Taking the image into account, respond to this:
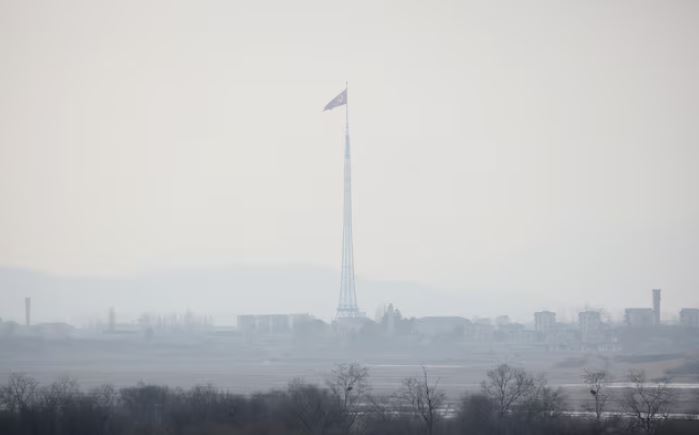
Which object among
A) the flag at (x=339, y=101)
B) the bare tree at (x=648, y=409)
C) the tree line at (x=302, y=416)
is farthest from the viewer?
the flag at (x=339, y=101)

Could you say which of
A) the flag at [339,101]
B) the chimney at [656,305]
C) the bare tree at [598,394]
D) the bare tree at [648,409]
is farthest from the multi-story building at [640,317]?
the bare tree at [648,409]

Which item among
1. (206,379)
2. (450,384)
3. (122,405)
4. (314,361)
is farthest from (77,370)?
(122,405)

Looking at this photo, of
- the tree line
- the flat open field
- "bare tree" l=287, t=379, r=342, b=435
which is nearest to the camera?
the tree line

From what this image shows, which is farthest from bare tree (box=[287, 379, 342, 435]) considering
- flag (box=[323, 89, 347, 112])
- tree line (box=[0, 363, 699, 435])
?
flag (box=[323, 89, 347, 112])

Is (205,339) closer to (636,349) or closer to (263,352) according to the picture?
(263,352)

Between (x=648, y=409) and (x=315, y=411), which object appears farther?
(x=648, y=409)

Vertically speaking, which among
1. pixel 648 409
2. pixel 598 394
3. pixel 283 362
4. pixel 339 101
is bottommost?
pixel 283 362

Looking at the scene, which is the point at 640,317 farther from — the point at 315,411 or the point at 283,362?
the point at 315,411

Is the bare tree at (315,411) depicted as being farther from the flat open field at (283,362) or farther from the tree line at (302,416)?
the flat open field at (283,362)

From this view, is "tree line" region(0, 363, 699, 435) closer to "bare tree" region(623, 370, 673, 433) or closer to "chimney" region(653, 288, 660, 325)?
"bare tree" region(623, 370, 673, 433)

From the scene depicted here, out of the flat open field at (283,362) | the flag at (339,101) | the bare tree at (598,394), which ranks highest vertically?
the flag at (339,101)

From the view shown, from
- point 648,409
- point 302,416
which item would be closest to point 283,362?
point 302,416
